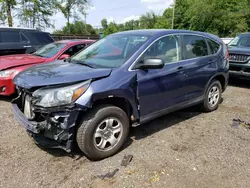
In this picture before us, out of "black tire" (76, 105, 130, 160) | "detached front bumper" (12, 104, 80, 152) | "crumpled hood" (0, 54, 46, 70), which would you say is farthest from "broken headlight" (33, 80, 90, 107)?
"crumpled hood" (0, 54, 46, 70)

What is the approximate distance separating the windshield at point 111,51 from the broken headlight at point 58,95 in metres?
0.69

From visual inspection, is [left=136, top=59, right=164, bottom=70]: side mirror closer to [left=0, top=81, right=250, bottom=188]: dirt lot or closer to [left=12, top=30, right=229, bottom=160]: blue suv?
[left=12, top=30, right=229, bottom=160]: blue suv

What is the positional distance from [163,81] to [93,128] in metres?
1.40

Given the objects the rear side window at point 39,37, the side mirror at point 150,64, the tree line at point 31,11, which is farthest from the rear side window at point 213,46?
the tree line at point 31,11

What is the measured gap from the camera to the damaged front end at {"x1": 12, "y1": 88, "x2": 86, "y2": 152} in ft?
8.97

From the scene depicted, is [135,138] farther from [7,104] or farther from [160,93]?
[7,104]

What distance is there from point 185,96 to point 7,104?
3.94 meters

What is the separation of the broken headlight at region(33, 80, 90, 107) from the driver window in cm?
116

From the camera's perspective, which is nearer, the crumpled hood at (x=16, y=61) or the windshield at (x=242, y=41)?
the crumpled hood at (x=16, y=61)

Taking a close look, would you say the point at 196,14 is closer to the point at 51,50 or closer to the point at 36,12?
the point at 36,12

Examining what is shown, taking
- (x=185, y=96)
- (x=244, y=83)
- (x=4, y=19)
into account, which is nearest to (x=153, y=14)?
(x=4, y=19)

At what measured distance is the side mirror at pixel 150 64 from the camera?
3.24 metres

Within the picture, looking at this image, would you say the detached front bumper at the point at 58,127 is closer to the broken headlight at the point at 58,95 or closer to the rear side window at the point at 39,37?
the broken headlight at the point at 58,95

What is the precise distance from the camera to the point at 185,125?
4.36 metres
